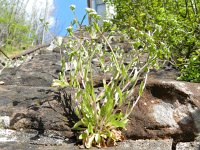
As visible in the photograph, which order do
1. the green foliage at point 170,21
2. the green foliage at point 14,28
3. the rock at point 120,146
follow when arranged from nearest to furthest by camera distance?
the rock at point 120,146 → the green foliage at point 170,21 → the green foliage at point 14,28

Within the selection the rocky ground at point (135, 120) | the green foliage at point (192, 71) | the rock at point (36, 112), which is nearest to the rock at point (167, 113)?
the rocky ground at point (135, 120)

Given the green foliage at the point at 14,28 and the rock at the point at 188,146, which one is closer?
the rock at the point at 188,146

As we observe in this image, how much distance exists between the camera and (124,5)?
4.91 m

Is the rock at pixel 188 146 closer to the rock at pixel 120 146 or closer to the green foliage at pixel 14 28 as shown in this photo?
the rock at pixel 120 146

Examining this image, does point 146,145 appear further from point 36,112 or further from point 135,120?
point 36,112

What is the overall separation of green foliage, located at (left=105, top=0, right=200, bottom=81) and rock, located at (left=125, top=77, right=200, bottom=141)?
0.48 meters

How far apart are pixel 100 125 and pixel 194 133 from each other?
19.7 inches

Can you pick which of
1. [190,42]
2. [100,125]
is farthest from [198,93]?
[190,42]

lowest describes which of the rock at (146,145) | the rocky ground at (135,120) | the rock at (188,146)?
the rock at (188,146)

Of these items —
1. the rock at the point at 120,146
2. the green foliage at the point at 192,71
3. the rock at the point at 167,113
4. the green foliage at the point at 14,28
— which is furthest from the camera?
the green foliage at the point at 14,28

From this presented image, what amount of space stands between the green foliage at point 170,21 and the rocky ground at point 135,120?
20.3 inches

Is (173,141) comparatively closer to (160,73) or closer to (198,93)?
(198,93)

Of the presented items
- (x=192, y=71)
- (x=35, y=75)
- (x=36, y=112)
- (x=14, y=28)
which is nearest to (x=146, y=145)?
(x=36, y=112)

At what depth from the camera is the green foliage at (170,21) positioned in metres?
3.36
